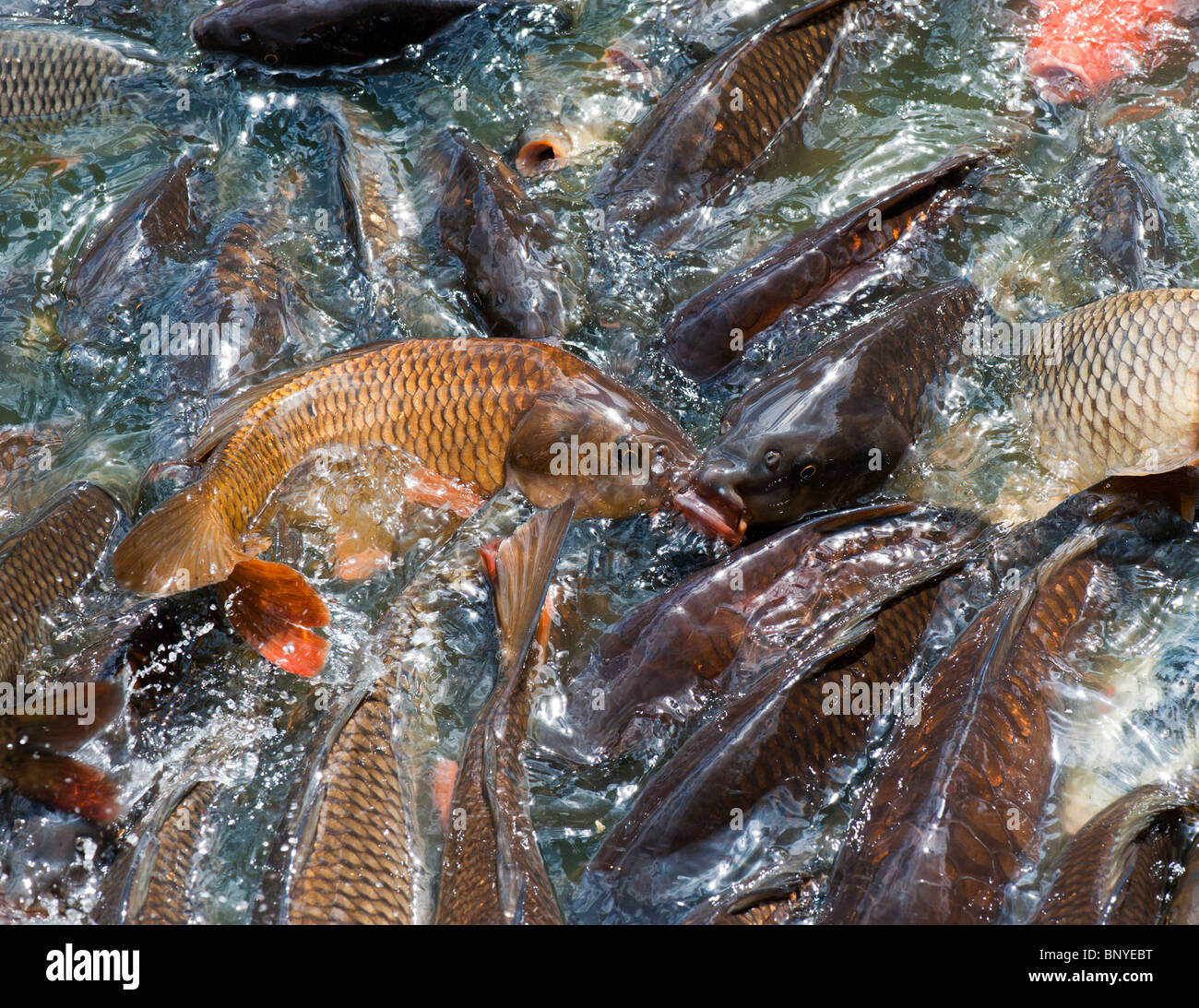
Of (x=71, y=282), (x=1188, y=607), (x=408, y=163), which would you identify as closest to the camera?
(x=1188, y=607)

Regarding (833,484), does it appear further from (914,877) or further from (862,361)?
(914,877)

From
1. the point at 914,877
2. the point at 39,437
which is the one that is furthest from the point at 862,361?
the point at 39,437

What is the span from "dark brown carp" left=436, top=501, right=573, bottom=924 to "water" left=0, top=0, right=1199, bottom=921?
157 millimetres

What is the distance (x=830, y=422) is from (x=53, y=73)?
4.33 meters

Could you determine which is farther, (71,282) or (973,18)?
(973,18)

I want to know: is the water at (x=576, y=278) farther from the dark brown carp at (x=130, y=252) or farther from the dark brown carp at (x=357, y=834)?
the dark brown carp at (x=357, y=834)

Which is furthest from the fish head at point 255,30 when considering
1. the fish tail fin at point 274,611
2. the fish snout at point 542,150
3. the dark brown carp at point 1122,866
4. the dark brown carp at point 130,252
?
the dark brown carp at point 1122,866

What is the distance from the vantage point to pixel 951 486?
3627 mm

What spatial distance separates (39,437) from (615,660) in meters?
2.51

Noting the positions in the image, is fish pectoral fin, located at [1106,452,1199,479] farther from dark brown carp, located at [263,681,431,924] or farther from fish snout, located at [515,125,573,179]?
fish snout, located at [515,125,573,179]

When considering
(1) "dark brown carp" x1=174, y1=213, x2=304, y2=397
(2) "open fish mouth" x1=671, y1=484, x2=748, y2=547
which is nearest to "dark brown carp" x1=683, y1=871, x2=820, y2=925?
(2) "open fish mouth" x1=671, y1=484, x2=748, y2=547

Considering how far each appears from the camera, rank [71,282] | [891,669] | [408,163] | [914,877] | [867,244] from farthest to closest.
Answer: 1. [408,163]
2. [71,282]
3. [867,244]
4. [891,669]
5. [914,877]

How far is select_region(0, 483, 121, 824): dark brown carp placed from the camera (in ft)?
9.43

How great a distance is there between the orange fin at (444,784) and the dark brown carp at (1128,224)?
3069 mm
